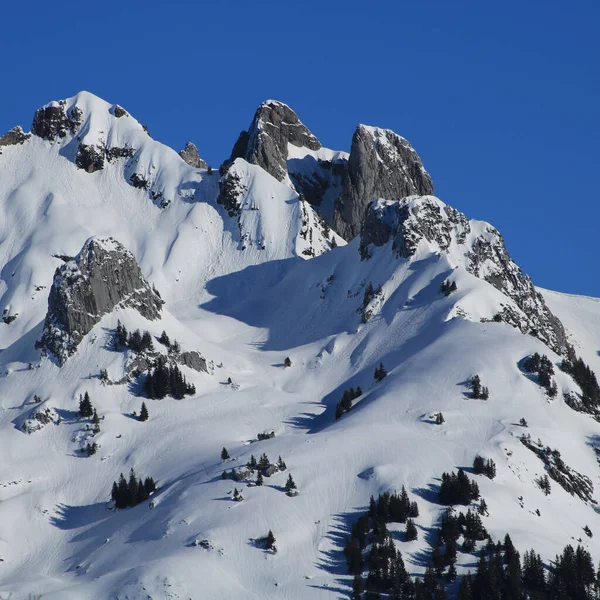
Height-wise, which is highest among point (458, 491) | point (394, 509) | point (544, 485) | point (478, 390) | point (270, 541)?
point (478, 390)

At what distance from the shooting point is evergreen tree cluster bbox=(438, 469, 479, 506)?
150 m

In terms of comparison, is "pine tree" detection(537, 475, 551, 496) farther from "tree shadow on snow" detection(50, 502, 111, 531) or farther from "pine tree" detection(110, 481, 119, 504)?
"tree shadow on snow" detection(50, 502, 111, 531)

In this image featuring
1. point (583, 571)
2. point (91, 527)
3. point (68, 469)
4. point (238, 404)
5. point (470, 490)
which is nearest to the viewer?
point (583, 571)

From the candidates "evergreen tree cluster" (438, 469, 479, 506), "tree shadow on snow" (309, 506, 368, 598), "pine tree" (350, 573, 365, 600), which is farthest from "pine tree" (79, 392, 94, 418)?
"pine tree" (350, 573, 365, 600)

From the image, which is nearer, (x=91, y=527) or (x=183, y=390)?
(x=91, y=527)

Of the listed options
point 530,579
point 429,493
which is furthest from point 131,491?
point 530,579

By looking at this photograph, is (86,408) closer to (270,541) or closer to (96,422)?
(96,422)

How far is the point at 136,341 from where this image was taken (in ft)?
648

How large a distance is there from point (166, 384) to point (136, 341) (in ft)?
30.2

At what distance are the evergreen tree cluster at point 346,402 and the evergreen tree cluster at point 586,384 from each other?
29315 mm

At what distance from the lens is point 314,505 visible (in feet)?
499

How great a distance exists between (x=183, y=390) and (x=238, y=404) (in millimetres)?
8327

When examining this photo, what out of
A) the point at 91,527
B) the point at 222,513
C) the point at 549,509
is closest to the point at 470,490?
the point at 549,509

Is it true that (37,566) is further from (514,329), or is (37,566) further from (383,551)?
(514,329)
